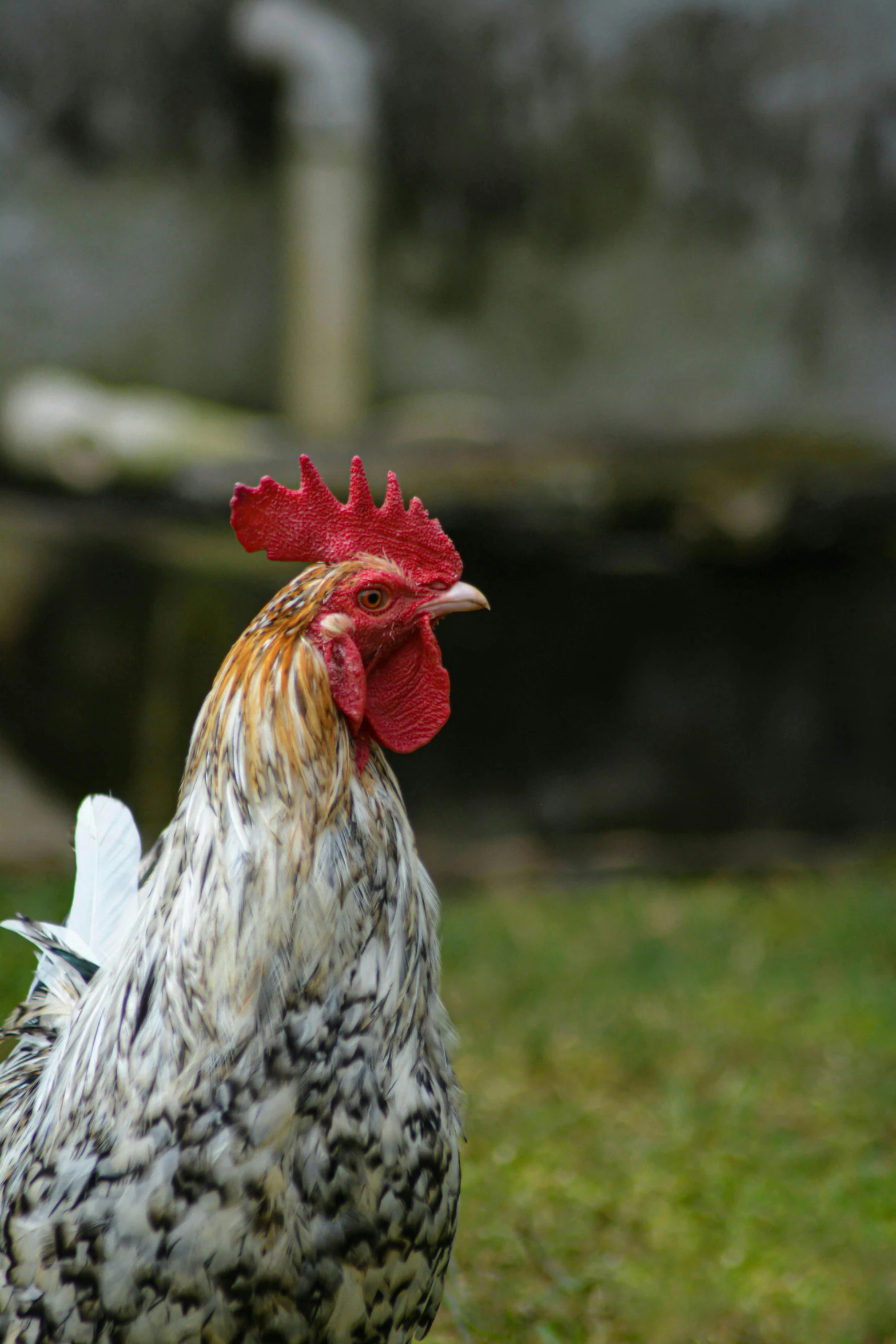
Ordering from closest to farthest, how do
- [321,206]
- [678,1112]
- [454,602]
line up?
[454,602]
[678,1112]
[321,206]

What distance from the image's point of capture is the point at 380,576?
1.73 meters

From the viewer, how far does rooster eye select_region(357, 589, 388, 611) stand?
67.9 inches

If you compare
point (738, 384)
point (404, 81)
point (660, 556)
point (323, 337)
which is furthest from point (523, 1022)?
point (404, 81)

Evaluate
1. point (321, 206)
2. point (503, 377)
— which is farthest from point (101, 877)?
point (503, 377)

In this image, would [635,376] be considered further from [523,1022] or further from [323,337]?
[523,1022]

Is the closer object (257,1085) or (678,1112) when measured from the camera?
(257,1085)

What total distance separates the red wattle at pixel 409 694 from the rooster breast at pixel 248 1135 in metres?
0.12

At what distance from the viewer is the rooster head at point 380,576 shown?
1733mm

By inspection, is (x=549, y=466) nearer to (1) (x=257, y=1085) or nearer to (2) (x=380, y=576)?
(2) (x=380, y=576)

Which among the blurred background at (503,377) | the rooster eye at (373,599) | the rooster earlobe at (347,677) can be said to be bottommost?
the rooster earlobe at (347,677)

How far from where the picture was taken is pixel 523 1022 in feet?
13.1

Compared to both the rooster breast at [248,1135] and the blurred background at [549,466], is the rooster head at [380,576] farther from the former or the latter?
the blurred background at [549,466]

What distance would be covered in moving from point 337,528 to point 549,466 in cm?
339

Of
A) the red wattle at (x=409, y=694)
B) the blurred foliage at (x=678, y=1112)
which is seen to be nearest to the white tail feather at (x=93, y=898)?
the red wattle at (x=409, y=694)
